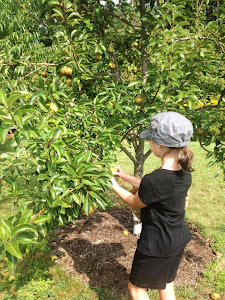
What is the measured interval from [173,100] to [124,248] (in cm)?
199

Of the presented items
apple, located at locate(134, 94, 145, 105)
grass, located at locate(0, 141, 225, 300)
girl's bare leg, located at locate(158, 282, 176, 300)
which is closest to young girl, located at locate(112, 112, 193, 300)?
girl's bare leg, located at locate(158, 282, 176, 300)

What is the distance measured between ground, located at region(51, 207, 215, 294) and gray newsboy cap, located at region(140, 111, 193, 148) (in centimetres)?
181

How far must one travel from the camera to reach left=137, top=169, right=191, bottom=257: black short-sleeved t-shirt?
1655 mm

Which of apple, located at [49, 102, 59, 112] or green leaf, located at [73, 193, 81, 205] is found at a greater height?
apple, located at [49, 102, 59, 112]

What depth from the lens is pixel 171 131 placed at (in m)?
1.63

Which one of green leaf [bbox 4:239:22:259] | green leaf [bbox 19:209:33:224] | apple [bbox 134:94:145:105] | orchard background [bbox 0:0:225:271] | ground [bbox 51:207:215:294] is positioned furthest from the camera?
ground [bbox 51:207:215:294]

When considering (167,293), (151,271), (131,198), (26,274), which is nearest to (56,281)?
(26,274)

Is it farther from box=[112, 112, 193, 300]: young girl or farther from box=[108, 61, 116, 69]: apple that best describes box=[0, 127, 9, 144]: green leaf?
box=[108, 61, 116, 69]: apple

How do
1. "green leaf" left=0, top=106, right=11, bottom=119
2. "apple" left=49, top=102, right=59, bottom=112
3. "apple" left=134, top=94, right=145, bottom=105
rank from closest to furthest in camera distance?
"green leaf" left=0, top=106, right=11, bottom=119
"apple" left=49, top=102, right=59, bottom=112
"apple" left=134, top=94, right=145, bottom=105

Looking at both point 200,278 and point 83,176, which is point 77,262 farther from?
point 83,176

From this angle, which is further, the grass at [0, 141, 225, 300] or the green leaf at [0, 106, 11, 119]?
the grass at [0, 141, 225, 300]

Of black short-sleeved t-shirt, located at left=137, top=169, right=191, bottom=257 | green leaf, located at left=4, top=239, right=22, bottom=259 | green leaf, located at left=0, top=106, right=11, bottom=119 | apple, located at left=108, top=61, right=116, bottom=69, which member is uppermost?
green leaf, located at left=0, top=106, right=11, bottom=119

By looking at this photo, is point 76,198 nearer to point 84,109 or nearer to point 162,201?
point 162,201

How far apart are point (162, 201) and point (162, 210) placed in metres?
0.08
